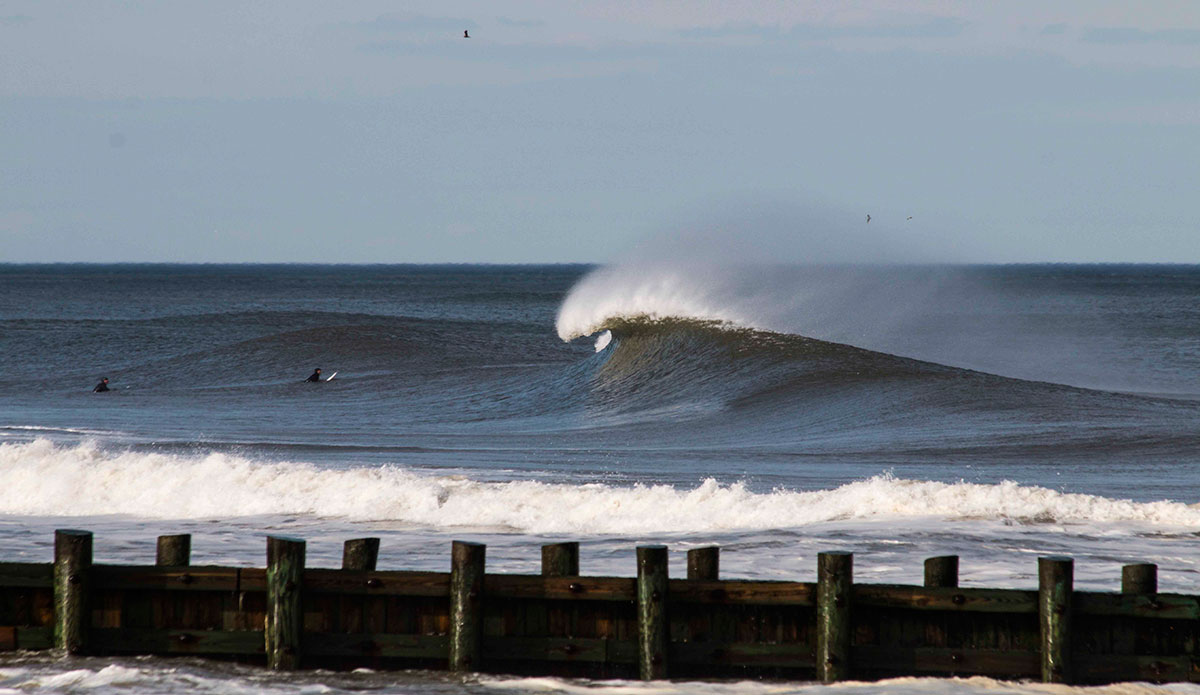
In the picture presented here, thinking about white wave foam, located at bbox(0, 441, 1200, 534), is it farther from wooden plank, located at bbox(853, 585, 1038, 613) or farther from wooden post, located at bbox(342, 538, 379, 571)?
wooden plank, located at bbox(853, 585, 1038, 613)

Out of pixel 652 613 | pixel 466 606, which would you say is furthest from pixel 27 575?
pixel 652 613

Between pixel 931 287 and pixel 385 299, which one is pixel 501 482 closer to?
pixel 931 287

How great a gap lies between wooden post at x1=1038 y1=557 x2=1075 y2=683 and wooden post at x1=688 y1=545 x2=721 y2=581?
181 centimetres

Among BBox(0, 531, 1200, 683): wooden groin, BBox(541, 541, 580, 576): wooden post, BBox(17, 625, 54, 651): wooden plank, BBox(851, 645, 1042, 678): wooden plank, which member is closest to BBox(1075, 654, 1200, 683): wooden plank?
BBox(0, 531, 1200, 683): wooden groin

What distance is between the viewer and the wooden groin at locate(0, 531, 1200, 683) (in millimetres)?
7207

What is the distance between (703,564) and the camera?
7.45 m

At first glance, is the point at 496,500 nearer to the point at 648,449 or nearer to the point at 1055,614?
the point at 648,449

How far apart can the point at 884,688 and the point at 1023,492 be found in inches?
219

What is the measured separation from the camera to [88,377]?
1473 inches

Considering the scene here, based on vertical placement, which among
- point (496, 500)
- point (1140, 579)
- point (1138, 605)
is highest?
point (496, 500)

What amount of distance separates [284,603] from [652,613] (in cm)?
214

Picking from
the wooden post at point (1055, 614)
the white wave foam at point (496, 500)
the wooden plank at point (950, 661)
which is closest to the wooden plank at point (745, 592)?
the wooden plank at point (950, 661)

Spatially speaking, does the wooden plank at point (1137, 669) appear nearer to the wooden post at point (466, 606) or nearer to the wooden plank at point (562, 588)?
the wooden plank at point (562, 588)

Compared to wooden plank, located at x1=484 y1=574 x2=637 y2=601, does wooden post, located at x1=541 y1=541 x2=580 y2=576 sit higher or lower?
higher
